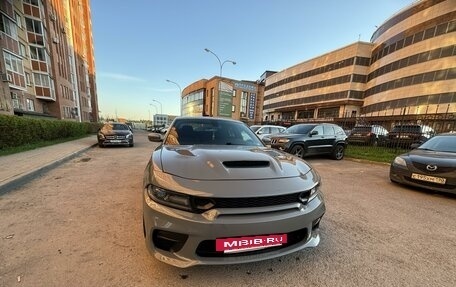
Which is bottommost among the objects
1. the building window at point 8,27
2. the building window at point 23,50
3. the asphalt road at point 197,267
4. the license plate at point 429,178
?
the asphalt road at point 197,267

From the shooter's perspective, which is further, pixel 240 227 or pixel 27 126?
pixel 27 126

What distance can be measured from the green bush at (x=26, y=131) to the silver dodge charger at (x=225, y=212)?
10589 millimetres

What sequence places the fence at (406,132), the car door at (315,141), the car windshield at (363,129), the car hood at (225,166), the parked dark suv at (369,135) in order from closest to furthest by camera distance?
the car hood at (225,166) → the car door at (315,141) → the fence at (406,132) → the parked dark suv at (369,135) → the car windshield at (363,129)

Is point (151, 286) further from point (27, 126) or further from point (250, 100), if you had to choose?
point (250, 100)

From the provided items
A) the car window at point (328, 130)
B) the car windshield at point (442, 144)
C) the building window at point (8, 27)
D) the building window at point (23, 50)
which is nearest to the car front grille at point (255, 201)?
the car windshield at point (442, 144)

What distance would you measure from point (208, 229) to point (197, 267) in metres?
0.71

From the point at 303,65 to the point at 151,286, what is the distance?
2466 inches

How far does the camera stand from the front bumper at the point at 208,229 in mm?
1650

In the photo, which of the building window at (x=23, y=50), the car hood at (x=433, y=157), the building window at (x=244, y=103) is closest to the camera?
the car hood at (x=433, y=157)

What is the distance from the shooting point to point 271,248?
1854mm

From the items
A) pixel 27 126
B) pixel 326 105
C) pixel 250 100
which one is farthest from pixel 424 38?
pixel 27 126

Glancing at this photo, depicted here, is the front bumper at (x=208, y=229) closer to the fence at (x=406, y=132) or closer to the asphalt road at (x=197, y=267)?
the asphalt road at (x=197, y=267)

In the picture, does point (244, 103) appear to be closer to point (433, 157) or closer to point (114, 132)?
point (114, 132)

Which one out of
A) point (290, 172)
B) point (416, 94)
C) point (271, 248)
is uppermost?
point (416, 94)
